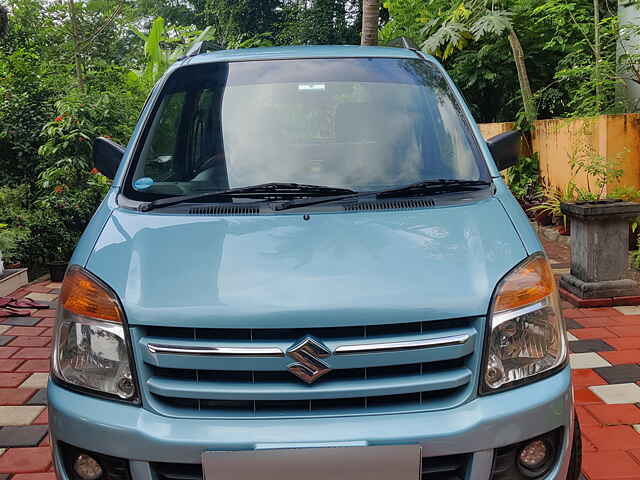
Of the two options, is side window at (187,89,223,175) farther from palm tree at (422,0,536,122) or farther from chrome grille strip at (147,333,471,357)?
palm tree at (422,0,536,122)

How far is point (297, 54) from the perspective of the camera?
3.06 meters

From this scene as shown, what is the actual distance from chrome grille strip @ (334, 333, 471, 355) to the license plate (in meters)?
0.25

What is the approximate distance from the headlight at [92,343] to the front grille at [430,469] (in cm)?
22

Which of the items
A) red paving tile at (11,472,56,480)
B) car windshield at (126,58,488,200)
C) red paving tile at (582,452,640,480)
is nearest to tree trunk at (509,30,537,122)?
car windshield at (126,58,488,200)

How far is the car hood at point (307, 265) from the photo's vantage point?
1780 millimetres

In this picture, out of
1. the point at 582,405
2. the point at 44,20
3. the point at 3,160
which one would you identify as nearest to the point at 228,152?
the point at 582,405

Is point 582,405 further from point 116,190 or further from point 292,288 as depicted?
point 116,190

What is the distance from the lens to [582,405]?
317 cm

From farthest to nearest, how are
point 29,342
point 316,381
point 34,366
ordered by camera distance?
point 29,342 < point 34,366 < point 316,381

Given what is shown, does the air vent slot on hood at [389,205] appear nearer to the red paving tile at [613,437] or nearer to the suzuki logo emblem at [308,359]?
the suzuki logo emblem at [308,359]

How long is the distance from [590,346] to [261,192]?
265cm

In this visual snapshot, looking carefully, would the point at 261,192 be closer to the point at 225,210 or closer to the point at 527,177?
the point at 225,210

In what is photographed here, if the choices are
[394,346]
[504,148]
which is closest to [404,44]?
[504,148]

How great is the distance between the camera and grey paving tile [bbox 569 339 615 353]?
3965 millimetres
